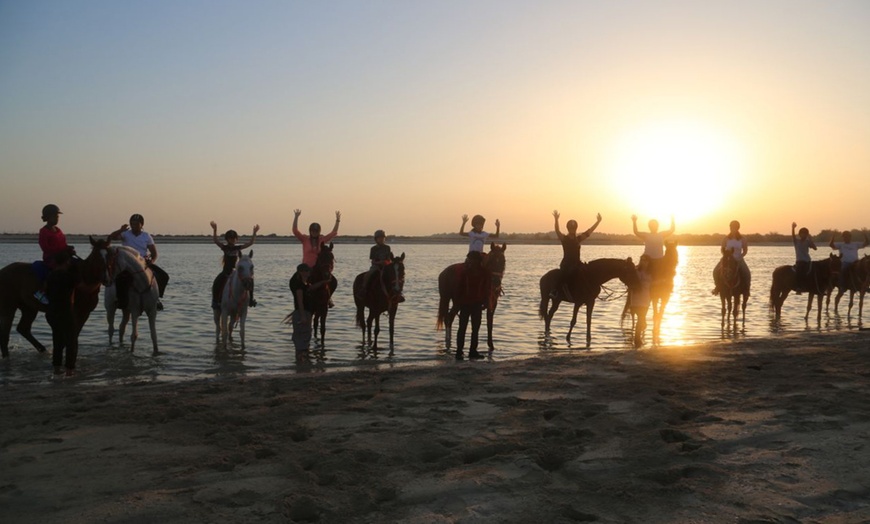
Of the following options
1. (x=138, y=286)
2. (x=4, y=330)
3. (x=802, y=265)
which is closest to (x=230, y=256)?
(x=138, y=286)

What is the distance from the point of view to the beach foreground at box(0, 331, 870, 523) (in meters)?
4.43

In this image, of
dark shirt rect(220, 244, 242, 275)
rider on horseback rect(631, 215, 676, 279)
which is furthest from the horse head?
rider on horseback rect(631, 215, 676, 279)

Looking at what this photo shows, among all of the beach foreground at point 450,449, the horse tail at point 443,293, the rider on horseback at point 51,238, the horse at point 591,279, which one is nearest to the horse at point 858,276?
the horse at point 591,279

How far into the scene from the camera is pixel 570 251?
14172 mm

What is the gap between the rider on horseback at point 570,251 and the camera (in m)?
13.6

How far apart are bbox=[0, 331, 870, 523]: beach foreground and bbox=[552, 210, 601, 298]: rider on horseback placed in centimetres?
512

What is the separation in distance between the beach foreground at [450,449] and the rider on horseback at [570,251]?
5.12 m

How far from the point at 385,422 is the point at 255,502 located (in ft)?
7.10

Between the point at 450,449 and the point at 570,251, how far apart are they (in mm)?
9105

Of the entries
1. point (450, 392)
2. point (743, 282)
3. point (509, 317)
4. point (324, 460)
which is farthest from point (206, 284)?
point (324, 460)

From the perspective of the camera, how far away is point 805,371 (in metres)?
9.03

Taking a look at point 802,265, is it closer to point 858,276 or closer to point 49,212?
point 858,276

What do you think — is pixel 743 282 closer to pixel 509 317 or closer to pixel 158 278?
pixel 509 317

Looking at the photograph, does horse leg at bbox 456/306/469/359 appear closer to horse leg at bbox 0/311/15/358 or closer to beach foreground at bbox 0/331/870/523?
beach foreground at bbox 0/331/870/523
